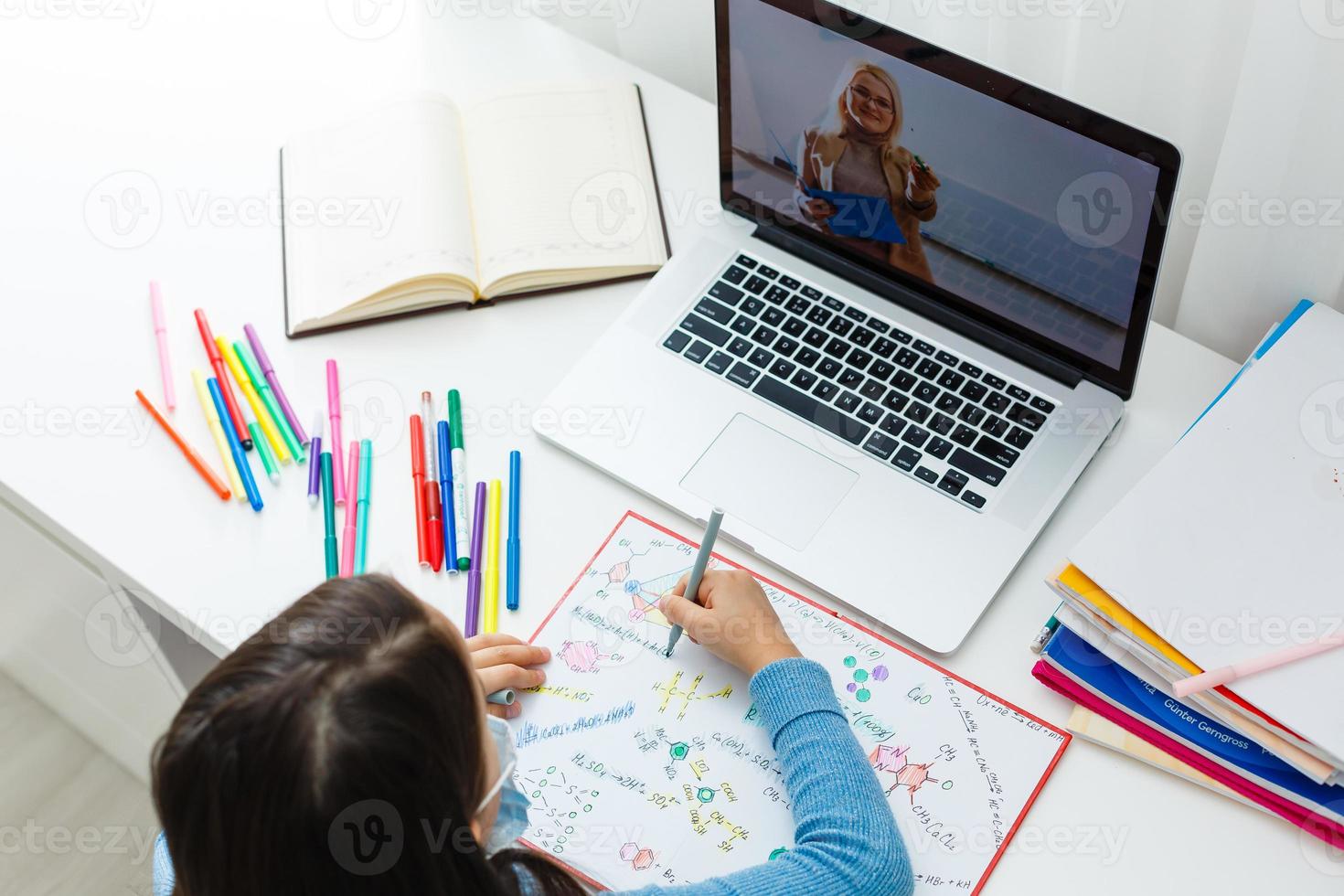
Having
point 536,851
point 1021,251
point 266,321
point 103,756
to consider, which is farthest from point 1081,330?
point 103,756

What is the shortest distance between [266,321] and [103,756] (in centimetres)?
81

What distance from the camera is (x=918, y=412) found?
1.03 m

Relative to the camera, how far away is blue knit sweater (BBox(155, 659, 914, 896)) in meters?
0.82

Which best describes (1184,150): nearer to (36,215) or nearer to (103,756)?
(36,215)

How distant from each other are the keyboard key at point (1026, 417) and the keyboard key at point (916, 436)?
0.07m

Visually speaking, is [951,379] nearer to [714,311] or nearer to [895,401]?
[895,401]

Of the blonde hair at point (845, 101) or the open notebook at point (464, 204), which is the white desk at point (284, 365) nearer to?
the open notebook at point (464, 204)

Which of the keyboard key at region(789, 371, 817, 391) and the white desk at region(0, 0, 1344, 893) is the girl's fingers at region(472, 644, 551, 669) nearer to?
the white desk at region(0, 0, 1344, 893)

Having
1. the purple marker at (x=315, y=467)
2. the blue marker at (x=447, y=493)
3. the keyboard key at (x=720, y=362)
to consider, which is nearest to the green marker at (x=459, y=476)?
the blue marker at (x=447, y=493)

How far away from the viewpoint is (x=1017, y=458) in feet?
3.30

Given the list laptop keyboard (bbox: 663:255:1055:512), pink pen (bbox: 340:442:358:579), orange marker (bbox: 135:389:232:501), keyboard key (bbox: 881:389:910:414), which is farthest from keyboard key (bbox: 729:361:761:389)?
orange marker (bbox: 135:389:232:501)

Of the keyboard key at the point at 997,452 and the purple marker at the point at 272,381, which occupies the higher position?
the keyboard key at the point at 997,452

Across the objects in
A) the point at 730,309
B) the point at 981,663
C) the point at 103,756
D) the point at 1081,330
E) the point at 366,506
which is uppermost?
the point at 1081,330

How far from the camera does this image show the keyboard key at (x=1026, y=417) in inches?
40.1
